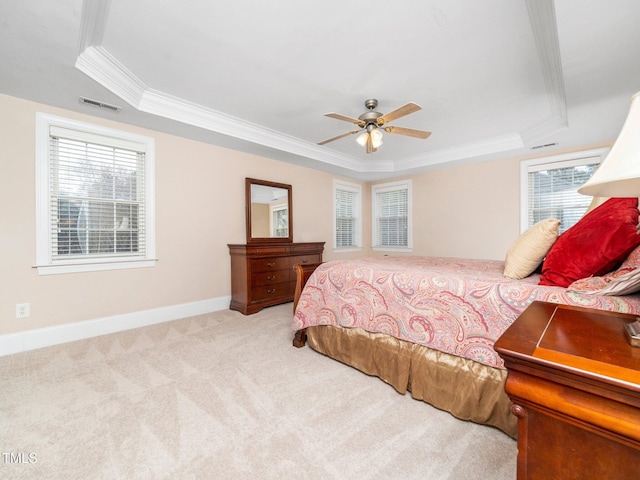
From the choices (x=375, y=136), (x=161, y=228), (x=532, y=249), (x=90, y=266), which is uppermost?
(x=375, y=136)

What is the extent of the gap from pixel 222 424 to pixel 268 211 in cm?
314

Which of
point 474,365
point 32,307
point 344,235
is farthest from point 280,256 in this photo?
point 474,365

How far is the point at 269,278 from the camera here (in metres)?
3.83

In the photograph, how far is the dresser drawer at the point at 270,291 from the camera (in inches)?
144

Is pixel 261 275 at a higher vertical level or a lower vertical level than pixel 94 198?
lower

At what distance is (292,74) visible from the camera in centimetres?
250

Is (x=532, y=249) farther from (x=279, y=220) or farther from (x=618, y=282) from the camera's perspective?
(x=279, y=220)

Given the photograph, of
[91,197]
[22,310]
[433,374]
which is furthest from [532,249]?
[22,310]

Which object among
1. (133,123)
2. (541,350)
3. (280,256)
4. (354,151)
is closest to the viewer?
(541,350)

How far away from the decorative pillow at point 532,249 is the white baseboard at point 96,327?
342 centimetres

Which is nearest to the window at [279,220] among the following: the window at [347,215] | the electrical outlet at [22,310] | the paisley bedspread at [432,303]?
the window at [347,215]

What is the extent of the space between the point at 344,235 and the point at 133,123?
394 centimetres

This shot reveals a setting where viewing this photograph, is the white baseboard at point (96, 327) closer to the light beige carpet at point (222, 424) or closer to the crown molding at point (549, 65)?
the light beige carpet at point (222, 424)

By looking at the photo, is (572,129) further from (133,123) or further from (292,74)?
(133,123)
